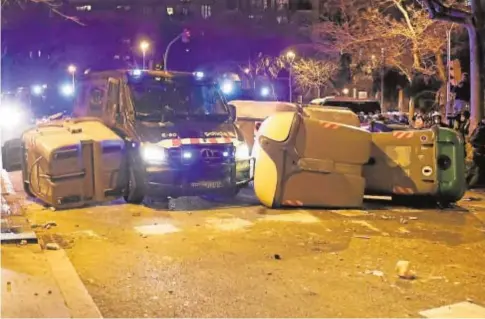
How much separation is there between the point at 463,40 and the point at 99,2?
2142 inches

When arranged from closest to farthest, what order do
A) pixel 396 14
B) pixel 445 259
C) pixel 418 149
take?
pixel 445 259 → pixel 418 149 → pixel 396 14

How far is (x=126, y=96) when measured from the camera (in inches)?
431

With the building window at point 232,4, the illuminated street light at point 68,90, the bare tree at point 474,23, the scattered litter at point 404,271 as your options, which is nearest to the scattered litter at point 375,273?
the scattered litter at point 404,271

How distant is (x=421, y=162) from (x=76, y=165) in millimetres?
5487

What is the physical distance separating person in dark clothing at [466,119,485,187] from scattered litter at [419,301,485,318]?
7862mm

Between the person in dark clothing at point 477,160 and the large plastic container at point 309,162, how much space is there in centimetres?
374

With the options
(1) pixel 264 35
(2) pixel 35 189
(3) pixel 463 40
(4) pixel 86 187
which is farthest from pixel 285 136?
(1) pixel 264 35

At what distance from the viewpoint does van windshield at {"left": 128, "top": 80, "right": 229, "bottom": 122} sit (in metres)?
10.9

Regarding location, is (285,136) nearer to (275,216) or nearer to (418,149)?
(275,216)

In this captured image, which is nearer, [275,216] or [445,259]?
[445,259]

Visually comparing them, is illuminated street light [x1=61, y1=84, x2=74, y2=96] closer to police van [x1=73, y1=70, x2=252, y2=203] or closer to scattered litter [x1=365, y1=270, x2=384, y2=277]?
police van [x1=73, y1=70, x2=252, y2=203]

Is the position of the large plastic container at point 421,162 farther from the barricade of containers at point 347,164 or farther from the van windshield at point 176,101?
the van windshield at point 176,101

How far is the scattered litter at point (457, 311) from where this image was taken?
5610 mm

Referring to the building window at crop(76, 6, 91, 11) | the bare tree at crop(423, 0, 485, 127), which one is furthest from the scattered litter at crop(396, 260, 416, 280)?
the building window at crop(76, 6, 91, 11)
